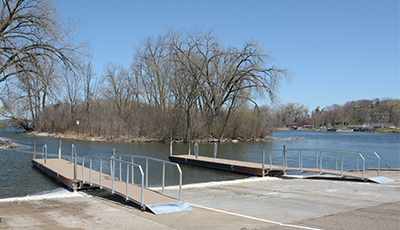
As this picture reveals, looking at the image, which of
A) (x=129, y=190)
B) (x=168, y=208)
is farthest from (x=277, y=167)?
(x=168, y=208)

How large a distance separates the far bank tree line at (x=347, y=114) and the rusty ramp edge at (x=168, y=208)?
125m

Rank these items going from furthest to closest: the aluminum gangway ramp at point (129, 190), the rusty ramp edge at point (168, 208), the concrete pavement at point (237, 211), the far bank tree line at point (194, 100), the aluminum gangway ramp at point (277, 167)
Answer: the far bank tree line at point (194, 100), the aluminum gangway ramp at point (277, 167), the aluminum gangway ramp at point (129, 190), the rusty ramp edge at point (168, 208), the concrete pavement at point (237, 211)

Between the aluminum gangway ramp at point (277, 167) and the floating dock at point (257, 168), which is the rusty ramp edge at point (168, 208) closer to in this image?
the aluminum gangway ramp at point (277, 167)

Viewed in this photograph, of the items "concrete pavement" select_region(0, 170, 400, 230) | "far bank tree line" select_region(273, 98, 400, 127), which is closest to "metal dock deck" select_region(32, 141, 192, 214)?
"concrete pavement" select_region(0, 170, 400, 230)

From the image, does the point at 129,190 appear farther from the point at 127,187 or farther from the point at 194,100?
the point at 194,100

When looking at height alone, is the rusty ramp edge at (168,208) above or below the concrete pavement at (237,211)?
above

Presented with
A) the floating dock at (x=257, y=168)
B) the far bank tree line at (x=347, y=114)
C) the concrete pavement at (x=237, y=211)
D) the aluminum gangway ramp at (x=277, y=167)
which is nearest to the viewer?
the concrete pavement at (x=237, y=211)

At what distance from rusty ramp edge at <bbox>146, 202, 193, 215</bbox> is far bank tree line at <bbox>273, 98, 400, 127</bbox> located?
12520cm

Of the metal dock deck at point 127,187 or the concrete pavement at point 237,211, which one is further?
the metal dock deck at point 127,187

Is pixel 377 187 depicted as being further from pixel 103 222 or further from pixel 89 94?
pixel 89 94

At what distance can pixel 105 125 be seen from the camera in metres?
47.9

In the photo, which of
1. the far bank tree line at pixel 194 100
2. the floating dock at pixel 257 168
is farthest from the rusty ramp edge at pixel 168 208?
the far bank tree line at pixel 194 100

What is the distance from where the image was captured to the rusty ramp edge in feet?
26.5

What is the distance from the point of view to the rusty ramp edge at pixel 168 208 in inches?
318
